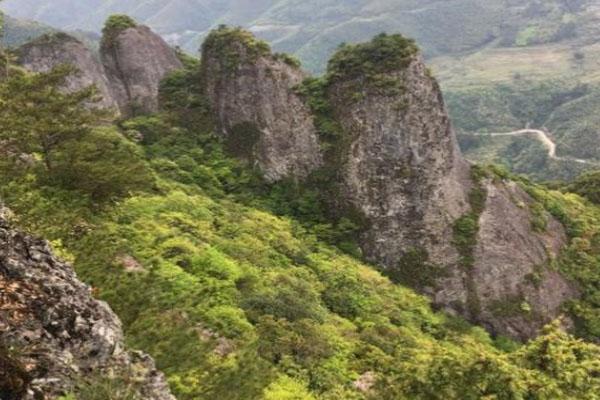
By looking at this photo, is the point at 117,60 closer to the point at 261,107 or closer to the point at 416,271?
the point at 261,107

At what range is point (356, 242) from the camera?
39.4 m

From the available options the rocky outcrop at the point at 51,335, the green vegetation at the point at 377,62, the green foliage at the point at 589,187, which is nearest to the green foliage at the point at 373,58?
the green vegetation at the point at 377,62

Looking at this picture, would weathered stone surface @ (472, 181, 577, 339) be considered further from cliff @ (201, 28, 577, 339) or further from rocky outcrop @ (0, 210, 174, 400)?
rocky outcrop @ (0, 210, 174, 400)

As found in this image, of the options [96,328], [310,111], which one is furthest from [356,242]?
[96,328]

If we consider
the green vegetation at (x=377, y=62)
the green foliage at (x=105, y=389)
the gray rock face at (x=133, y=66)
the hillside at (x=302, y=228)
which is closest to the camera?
the green foliage at (x=105, y=389)

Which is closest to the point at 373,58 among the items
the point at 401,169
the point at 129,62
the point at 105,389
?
the point at 401,169

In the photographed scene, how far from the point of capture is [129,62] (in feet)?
179

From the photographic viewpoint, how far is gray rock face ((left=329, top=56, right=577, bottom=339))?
38688 mm

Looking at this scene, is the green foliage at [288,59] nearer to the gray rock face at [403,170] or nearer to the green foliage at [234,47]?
the green foliage at [234,47]

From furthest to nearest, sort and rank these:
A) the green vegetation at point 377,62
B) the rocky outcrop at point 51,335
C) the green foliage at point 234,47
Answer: the green foliage at point 234,47, the green vegetation at point 377,62, the rocky outcrop at point 51,335

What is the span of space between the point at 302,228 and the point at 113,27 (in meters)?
30.6

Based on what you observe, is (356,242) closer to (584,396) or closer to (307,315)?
(307,315)

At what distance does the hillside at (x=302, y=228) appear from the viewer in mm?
18500

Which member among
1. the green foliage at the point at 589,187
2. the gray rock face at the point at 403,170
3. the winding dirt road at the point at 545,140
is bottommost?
the winding dirt road at the point at 545,140
